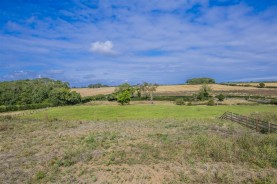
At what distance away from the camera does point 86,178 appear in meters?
11.5

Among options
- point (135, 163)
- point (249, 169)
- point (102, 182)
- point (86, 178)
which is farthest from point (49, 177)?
point (249, 169)

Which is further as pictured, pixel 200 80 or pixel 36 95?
pixel 200 80

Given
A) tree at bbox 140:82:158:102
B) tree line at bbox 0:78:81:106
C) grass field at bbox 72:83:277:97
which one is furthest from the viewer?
tree at bbox 140:82:158:102

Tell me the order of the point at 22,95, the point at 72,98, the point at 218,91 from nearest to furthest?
the point at 72,98
the point at 22,95
the point at 218,91

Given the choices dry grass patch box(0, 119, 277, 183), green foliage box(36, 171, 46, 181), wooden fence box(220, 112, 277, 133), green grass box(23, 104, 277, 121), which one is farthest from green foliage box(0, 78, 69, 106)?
green foliage box(36, 171, 46, 181)

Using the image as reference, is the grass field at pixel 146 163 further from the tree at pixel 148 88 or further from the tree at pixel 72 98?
the tree at pixel 148 88

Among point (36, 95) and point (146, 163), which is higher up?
point (36, 95)

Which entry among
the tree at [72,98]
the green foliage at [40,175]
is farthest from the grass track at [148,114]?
the green foliage at [40,175]

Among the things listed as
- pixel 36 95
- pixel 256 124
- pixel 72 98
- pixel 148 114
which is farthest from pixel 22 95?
pixel 256 124

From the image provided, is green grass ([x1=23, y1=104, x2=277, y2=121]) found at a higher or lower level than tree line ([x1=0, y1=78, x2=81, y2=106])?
lower

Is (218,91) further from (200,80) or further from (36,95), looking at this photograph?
(36,95)

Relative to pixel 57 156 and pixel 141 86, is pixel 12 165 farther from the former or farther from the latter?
pixel 141 86

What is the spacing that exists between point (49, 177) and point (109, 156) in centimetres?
427

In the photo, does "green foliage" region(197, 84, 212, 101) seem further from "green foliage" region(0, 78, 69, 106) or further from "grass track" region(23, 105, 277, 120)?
"green foliage" region(0, 78, 69, 106)
